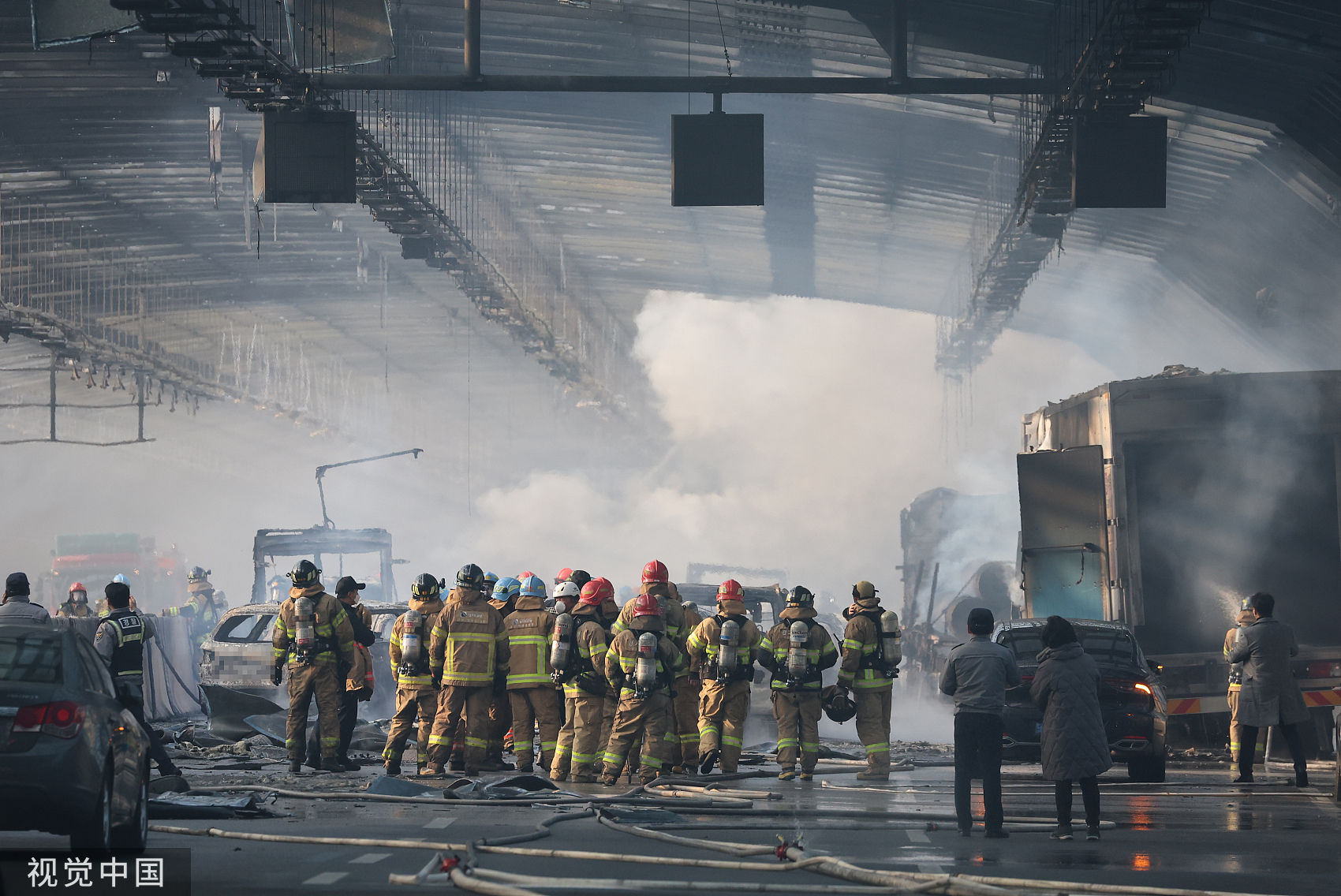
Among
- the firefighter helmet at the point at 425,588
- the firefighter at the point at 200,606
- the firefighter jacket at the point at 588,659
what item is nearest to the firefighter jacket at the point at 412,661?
A: the firefighter helmet at the point at 425,588

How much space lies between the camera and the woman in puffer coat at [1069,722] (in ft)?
34.0

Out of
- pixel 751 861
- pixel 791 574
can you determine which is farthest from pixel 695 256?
pixel 751 861

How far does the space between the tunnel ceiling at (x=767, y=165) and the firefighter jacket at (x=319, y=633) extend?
25.2 feet

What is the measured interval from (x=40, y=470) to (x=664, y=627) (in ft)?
157

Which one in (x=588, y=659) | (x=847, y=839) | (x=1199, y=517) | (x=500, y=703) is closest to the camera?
(x=847, y=839)

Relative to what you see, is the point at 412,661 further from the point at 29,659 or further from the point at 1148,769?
the point at 29,659

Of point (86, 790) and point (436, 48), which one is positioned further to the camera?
point (436, 48)

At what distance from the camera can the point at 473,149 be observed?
28672 mm

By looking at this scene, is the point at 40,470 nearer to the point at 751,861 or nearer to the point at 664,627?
the point at 664,627

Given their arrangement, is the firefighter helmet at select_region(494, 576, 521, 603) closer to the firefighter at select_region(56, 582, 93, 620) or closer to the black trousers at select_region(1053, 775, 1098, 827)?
the black trousers at select_region(1053, 775, 1098, 827)

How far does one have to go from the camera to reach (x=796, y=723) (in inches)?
590

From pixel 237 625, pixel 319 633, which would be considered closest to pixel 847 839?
pixel 319 633

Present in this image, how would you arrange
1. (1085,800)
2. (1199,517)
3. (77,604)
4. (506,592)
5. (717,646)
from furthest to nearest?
(77,604) < (1199,517) < (506,592) < (717,646) < (1085,800)

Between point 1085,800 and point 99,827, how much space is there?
231 inches
